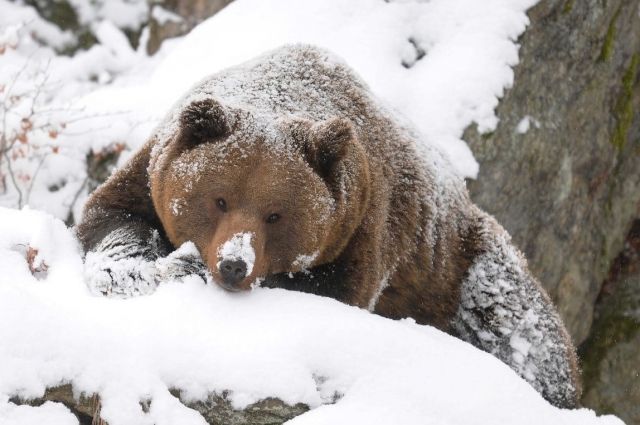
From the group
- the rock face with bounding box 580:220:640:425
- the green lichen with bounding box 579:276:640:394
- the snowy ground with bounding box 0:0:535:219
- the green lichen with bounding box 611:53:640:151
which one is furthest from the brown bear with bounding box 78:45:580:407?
the green lichen with bounding box 611:53:640:151

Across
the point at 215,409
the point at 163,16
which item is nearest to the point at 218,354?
the point at 215,409

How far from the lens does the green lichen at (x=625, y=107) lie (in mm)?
8352

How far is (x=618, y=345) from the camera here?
819 cm

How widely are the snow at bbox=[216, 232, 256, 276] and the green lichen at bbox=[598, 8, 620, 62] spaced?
5.70m

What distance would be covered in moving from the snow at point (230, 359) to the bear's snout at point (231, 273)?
100 millimetres

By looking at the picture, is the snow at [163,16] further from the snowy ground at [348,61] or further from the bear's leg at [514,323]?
the bear's leg at [514,323]

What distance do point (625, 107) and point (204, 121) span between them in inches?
235

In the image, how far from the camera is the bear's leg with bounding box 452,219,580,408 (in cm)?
502

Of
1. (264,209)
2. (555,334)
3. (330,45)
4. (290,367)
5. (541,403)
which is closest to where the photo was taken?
(290,367)

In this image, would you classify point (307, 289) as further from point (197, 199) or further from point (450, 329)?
point (450, 329)

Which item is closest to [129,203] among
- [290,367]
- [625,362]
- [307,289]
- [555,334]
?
[307,289]

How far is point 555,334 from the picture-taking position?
515 centimetres

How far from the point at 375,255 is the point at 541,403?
1455 millimetres

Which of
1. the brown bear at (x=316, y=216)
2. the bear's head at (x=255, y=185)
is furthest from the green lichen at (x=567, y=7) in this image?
the bear's head at (x=255, y=185)
